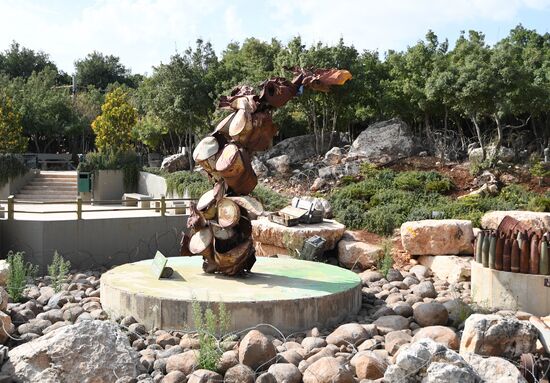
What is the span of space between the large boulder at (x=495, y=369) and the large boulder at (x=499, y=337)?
30 cm

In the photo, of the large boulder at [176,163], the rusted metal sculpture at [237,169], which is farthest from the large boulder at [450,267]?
the large boulder at [176,163]

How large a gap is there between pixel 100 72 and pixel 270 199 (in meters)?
37.2

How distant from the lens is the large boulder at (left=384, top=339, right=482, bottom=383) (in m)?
5.85

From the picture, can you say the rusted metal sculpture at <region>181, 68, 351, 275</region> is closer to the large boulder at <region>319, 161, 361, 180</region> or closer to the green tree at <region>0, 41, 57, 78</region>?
the large boulder at <region>319, 161, 361, 180</region>

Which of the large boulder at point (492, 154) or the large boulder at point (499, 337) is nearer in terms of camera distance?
the large boulder at point (499, 337)

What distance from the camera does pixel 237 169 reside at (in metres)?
9.09

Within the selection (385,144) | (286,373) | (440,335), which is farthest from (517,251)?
(385,144)

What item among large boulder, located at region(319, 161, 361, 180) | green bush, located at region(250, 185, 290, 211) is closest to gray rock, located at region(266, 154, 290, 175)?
large boulder, located at region(319, 161, 361, 180)

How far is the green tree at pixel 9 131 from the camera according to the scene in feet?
84.2

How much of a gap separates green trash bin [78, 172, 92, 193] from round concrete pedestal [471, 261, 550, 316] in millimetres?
15909

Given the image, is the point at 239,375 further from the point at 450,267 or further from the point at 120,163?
the point at 120,163

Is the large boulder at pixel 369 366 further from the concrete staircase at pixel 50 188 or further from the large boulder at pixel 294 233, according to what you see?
the concrete staircase at pixel 50 188

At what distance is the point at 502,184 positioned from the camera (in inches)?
671

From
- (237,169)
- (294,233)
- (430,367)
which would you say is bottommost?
(430,367)
